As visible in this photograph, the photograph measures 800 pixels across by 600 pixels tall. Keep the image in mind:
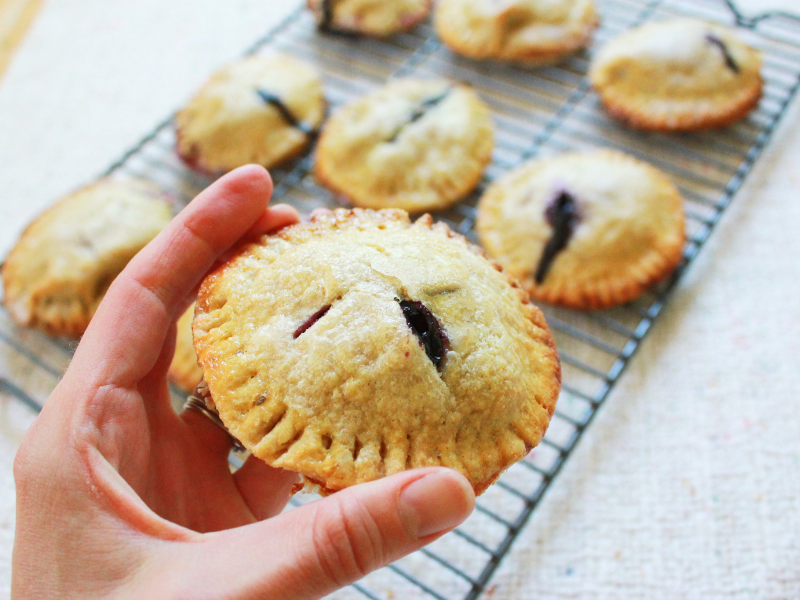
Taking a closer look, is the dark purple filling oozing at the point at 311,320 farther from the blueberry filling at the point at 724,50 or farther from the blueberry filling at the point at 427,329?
the blueberry filling at the point at 724,50

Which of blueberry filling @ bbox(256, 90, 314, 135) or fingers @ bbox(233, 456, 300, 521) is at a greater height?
blueberry filling @ bbox(256, 90, 314, 135)

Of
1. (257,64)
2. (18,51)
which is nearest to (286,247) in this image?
(257,64)

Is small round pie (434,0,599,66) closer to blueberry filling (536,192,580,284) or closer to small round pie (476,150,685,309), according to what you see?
small round pie (476,150,685,309)

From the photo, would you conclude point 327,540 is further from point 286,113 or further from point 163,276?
point 286,113

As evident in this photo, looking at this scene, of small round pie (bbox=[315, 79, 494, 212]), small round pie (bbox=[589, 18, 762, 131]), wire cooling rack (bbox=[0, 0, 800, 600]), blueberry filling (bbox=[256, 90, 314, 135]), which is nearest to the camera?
wire cooling rack (bbox=[0, 0, 800, 600])

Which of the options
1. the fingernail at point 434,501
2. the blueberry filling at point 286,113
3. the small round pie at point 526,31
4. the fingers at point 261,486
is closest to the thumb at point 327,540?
the fingernail at point 434,501

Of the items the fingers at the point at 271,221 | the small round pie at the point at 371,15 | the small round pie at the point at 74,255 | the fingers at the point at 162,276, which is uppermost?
the fingers at the point at 162,276

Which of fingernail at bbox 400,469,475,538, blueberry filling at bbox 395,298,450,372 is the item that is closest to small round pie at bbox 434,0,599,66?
blueberry filling at bbox 395,298,450,372
